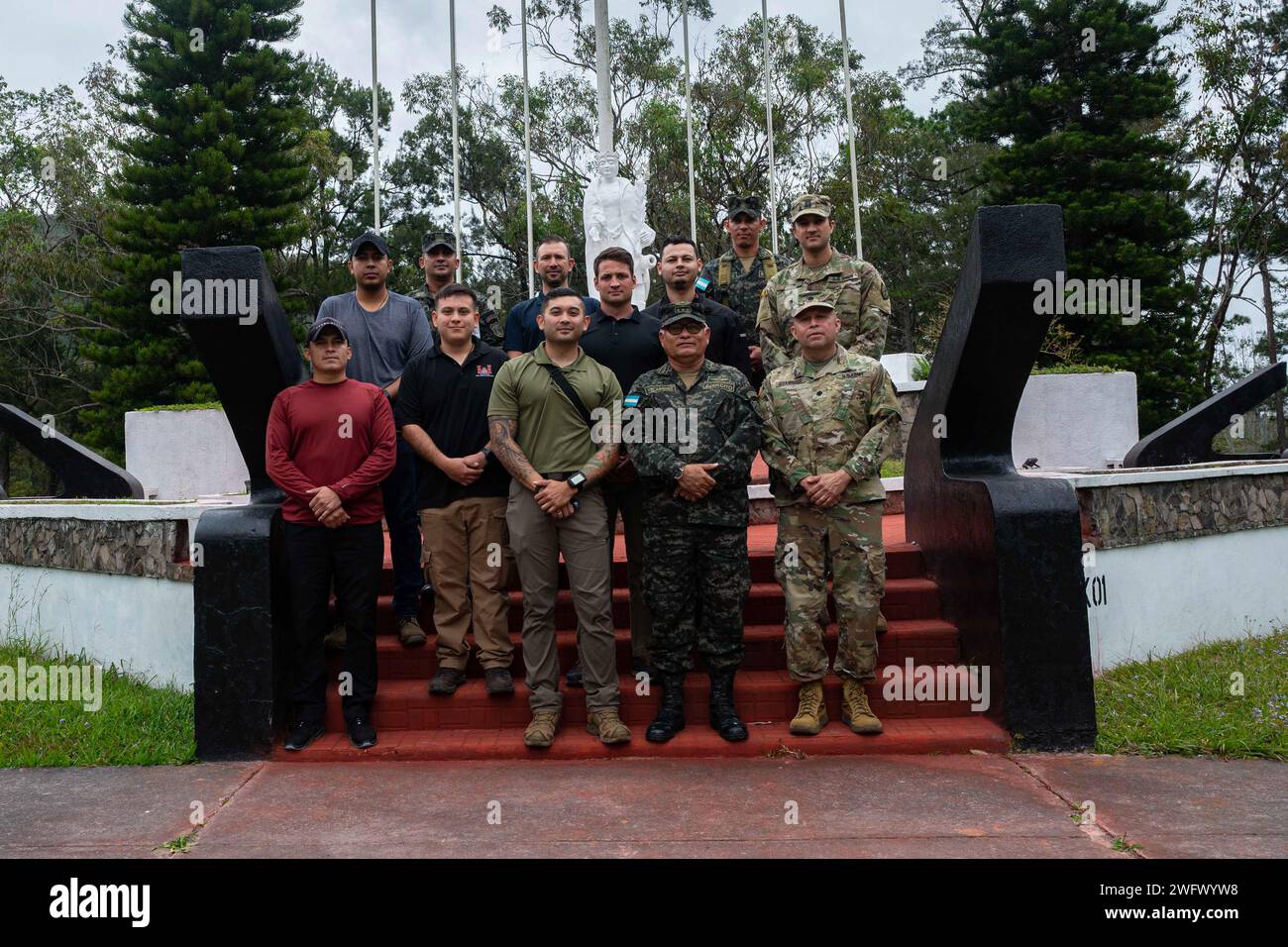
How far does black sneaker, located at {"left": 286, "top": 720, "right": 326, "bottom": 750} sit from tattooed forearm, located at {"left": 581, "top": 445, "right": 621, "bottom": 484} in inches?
63.7

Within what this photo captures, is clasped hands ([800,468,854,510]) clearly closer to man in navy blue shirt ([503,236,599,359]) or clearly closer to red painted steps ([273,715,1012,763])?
red painted steps ([273,715,1012,763])

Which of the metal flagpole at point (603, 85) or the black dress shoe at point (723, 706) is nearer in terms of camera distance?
the black dress shoe at point (723, 706)

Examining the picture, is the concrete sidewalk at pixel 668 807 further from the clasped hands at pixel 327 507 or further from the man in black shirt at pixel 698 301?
the man in black shirt at pixel 698 301

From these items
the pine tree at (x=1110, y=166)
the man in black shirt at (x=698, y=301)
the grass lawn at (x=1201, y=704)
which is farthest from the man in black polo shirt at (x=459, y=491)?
the pine tree at (x=1110, y=166)

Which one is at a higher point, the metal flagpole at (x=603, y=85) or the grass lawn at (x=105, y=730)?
the metal flagpole at (x=603, y=85)

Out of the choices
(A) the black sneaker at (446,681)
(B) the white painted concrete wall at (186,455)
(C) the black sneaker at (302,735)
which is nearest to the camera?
(C) the black sneaker at (302,735)

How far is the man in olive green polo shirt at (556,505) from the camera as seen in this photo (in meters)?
4.14

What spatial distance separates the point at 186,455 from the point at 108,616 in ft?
27.8

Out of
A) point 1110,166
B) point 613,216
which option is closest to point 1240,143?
point 1110,166

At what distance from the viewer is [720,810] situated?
3.52m

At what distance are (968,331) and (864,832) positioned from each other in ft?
7.54

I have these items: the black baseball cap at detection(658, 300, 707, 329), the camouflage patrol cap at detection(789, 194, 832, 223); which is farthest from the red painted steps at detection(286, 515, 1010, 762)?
the camouflage patrol cap at detection(789, 194, 832, 223)

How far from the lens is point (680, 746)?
4.13 metres

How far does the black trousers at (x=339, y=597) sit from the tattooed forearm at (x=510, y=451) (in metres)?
0.65
